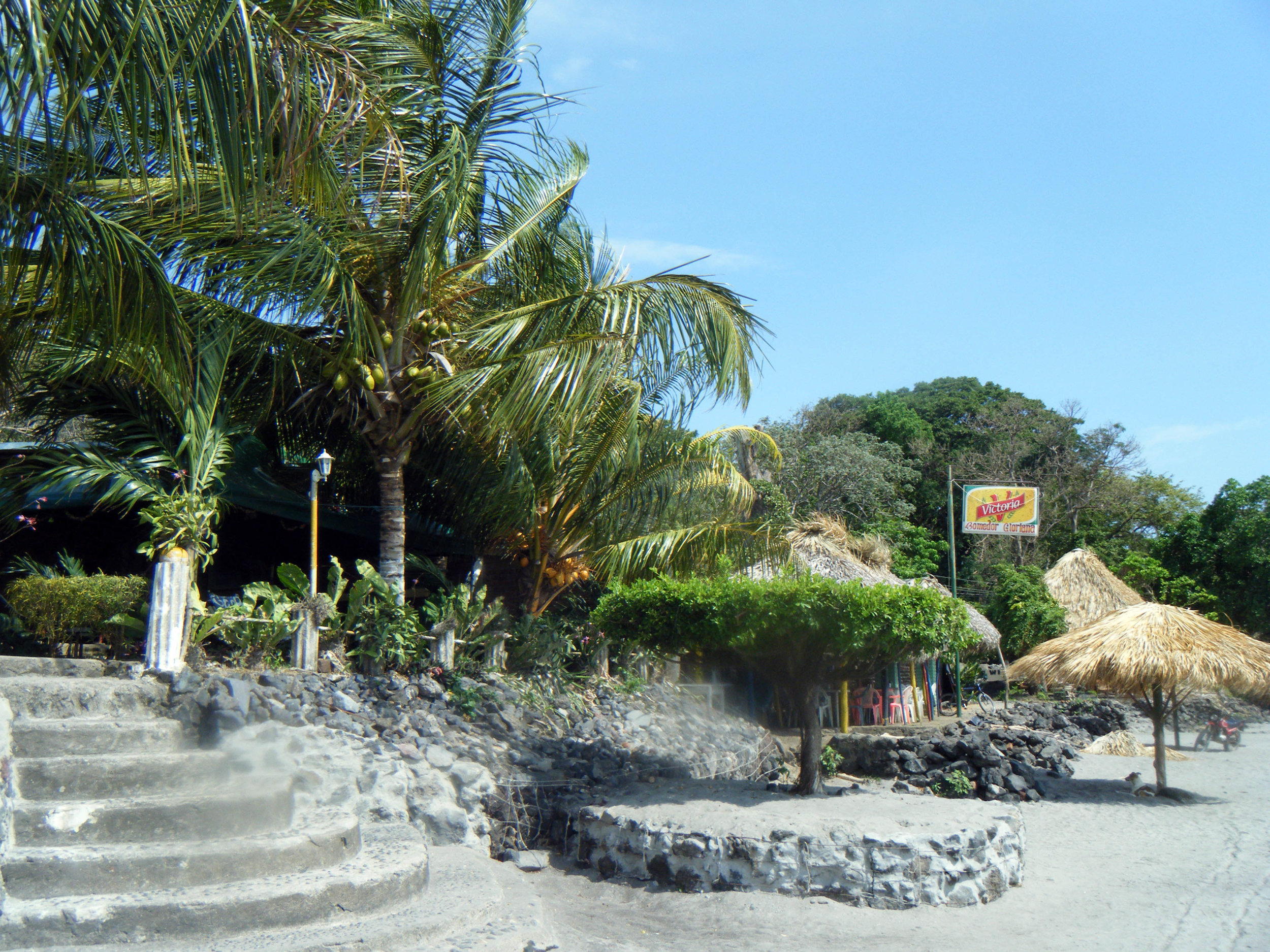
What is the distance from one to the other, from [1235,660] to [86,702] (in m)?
11.8

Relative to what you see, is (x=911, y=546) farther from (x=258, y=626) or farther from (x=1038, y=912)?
(x=258, y=626)

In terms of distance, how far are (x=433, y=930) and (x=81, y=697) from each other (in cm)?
273

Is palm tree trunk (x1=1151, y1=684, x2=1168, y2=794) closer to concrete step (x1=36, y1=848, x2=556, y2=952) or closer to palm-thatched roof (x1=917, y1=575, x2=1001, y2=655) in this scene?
palm-thatched roof (x1=917, y1=575, x2=1001, y2=655)

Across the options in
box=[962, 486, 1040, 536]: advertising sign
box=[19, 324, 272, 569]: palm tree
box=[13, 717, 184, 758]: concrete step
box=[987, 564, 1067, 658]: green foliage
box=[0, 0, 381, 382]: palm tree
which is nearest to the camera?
box=[0, 0, 381, 382]: palm tree

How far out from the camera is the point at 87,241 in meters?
4.55

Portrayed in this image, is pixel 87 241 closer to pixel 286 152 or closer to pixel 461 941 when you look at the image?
pixel 286 152

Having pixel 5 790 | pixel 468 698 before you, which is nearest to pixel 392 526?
pixel 468 698

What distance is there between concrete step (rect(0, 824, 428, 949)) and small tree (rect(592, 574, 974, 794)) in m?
4.42

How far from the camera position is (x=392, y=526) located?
937 centimetres

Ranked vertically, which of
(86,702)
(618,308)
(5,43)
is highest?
(618,308)

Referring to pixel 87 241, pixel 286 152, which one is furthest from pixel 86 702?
pixel 286 152

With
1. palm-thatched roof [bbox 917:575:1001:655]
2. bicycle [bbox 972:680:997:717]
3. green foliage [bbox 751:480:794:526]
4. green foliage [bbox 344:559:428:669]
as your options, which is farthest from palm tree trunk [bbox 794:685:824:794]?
palm-thatched roof [bbox 917:575:1001:655]

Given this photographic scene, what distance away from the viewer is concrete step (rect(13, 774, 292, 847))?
4184 mm

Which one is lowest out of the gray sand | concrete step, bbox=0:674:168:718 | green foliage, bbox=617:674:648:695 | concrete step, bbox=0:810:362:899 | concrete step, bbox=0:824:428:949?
the gray sand
